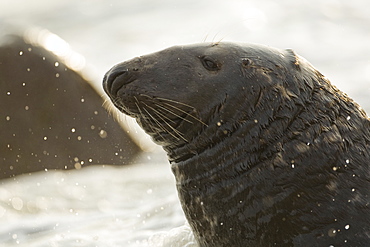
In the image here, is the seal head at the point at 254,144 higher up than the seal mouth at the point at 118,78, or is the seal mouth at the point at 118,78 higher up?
the seal mouth at the point at 118,78

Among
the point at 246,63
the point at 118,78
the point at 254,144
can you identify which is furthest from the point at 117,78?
the point at 254,144

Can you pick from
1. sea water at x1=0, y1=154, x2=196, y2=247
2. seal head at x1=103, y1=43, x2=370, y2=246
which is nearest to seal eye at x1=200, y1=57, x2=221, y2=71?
seal head at x1=103, y1=43, x2=370, y2=246

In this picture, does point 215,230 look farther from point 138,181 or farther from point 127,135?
point 127,135

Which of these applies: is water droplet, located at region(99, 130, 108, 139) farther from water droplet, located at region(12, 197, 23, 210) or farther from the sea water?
water droplet, located at region(12, 197, 23, 210)

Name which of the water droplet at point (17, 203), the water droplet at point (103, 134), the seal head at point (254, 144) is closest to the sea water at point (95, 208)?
the water droplet at point (17, 203)

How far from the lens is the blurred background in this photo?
705 centimetres

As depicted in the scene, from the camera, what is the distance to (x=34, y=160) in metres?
9.06

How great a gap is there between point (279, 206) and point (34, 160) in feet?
17.5

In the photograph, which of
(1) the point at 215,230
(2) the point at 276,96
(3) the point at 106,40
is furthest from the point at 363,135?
(3) the point at 106,40

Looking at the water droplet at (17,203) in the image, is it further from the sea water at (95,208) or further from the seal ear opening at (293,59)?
the seal ear opening at (293,59)

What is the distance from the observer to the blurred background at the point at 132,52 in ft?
23.1

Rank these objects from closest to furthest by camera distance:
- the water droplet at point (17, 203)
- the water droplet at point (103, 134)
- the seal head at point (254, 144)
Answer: the seal head at point (254, 144), the water droplet at point (17, 203), the water droplet at point (103, 134)

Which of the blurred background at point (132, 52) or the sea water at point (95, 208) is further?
the blurred background at point (132, 52)

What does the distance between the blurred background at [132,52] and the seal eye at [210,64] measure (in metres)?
0.29
